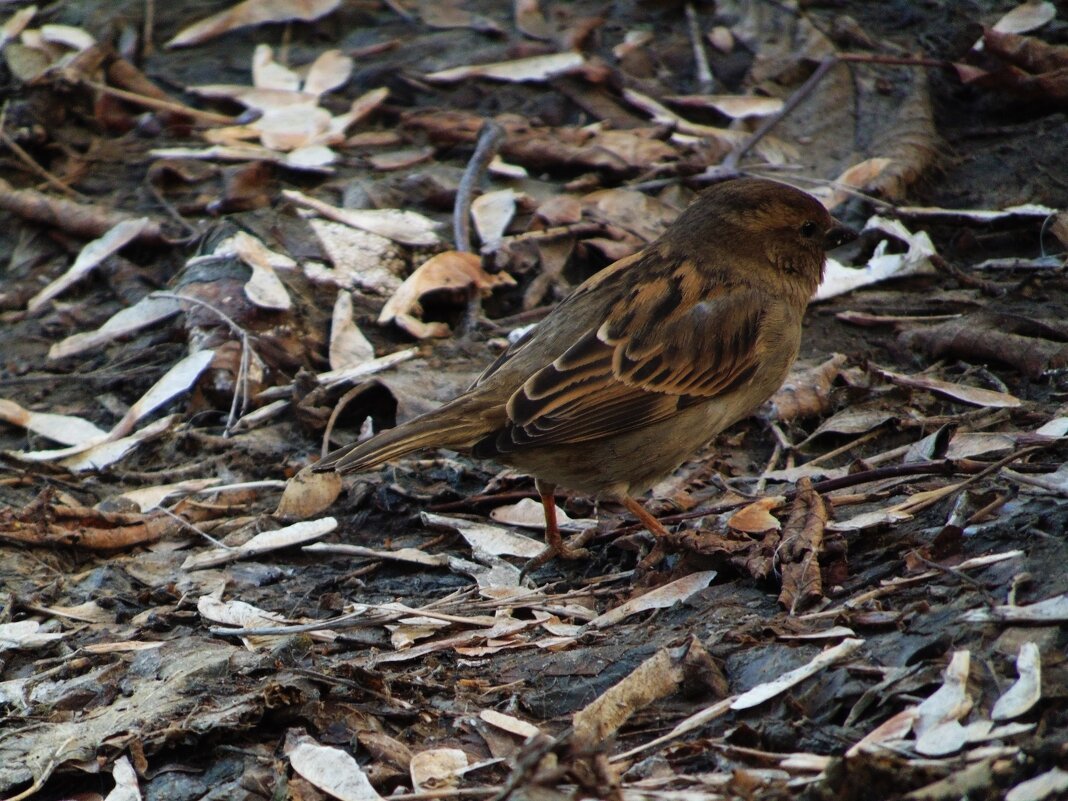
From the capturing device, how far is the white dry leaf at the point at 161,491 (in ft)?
18.4

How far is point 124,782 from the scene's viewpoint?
3.63 metres

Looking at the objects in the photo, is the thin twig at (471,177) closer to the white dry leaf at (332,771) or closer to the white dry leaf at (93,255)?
the white dry leaf at (93,255)

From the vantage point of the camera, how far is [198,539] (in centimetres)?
542

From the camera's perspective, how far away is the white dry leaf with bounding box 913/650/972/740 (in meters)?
3.12

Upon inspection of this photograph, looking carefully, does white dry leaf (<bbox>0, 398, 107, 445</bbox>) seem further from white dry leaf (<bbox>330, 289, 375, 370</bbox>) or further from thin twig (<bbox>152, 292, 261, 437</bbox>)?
white dry leaf (<bbox>330, 289, 375, 370</bbox>)

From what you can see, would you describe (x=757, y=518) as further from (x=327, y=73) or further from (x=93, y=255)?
(x=327, y=73)

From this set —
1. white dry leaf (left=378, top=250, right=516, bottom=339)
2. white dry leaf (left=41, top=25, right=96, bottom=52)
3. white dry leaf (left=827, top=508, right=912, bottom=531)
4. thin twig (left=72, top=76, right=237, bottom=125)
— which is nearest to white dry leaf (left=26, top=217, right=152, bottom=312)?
thin twig (left=72, top=76, right=237, bottom=125)

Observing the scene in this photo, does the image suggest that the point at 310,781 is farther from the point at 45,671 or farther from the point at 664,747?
the point at 45,671

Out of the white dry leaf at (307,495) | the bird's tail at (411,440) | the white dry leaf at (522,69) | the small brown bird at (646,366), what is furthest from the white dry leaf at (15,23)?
the bird's tail at (411,440)

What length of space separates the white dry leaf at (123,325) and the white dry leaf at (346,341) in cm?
89

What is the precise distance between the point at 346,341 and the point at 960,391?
2.99 metres

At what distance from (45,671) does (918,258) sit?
462cm

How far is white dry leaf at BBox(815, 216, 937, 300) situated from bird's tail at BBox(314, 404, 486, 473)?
237cm

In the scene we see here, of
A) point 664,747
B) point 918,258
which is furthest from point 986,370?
point 664,747
